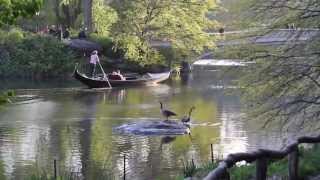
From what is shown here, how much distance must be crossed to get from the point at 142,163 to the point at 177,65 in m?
34.8

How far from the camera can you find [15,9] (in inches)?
475

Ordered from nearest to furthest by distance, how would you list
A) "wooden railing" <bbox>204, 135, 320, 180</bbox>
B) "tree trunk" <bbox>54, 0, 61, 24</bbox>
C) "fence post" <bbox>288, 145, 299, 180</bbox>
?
"wooden railing" <bbox>204, 135, 320, 180</bbox> < "fence post" <bbox>288, 145, 299, 180</bbox> < "tree trunk" <bbox>54, 0, 61, 24</bbox>

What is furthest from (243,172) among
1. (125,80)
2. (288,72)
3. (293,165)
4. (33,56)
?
(33,56)

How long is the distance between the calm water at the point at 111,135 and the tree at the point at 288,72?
130 centimetres

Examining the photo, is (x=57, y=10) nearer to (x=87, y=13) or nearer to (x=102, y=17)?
(x=87, y=13)

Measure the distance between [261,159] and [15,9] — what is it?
595 cm

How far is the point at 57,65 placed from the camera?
162 ft

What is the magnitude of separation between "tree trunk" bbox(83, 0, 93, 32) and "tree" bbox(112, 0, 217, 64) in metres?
2.64

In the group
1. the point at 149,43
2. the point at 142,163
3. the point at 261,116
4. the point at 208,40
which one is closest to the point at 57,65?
the point at 149,43

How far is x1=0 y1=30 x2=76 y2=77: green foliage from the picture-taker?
48531 millimetres

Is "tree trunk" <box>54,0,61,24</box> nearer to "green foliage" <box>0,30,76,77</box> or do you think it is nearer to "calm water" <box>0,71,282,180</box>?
"green foliage" <box>0,30,76,77</box>

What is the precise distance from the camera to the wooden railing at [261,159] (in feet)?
21.6

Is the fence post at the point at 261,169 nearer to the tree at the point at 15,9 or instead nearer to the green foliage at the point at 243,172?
the green foliage at the point at 243,172

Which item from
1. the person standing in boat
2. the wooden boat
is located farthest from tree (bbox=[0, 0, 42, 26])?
the person standing in boat
